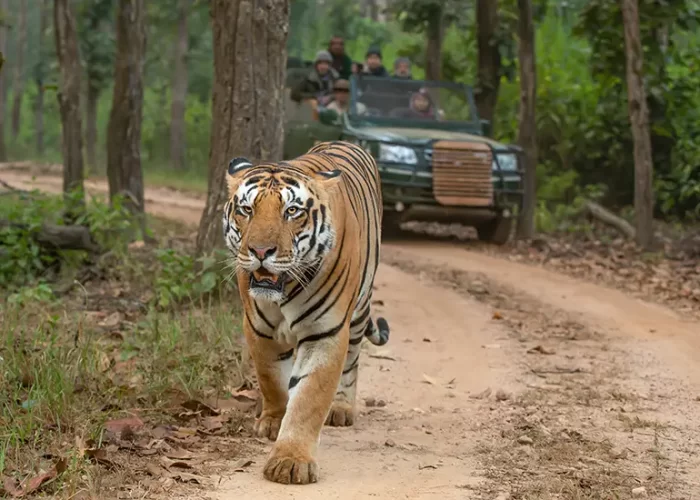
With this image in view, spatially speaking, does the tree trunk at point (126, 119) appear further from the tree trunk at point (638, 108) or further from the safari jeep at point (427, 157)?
the tree trunk at point (638, 108)

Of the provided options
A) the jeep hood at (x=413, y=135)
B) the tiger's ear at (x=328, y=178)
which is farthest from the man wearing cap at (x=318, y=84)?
the tiger's ear at (x=328, y=178)

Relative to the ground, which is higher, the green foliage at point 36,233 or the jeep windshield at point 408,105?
the jeep windshield at point 408,105

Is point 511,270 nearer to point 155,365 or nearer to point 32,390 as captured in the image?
point 155,365

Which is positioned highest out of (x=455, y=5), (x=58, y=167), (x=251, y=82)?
(x=455, y=5)

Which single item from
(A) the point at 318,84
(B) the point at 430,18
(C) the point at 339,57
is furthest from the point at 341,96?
(B) the point at 430,18

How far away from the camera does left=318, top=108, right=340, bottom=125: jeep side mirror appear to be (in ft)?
45.0

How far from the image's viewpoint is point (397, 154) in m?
12.8

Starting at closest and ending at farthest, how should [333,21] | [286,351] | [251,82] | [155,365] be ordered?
[286,351], [155,365], [251,82], [333,21]

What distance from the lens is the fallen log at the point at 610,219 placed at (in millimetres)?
13922

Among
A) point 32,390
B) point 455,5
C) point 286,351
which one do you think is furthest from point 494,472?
point 455,5

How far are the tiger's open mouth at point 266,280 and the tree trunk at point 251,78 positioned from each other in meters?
3.80

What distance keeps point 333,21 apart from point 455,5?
37.7 feet

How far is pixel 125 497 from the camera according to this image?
4000mm

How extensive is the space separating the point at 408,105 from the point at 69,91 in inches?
177
